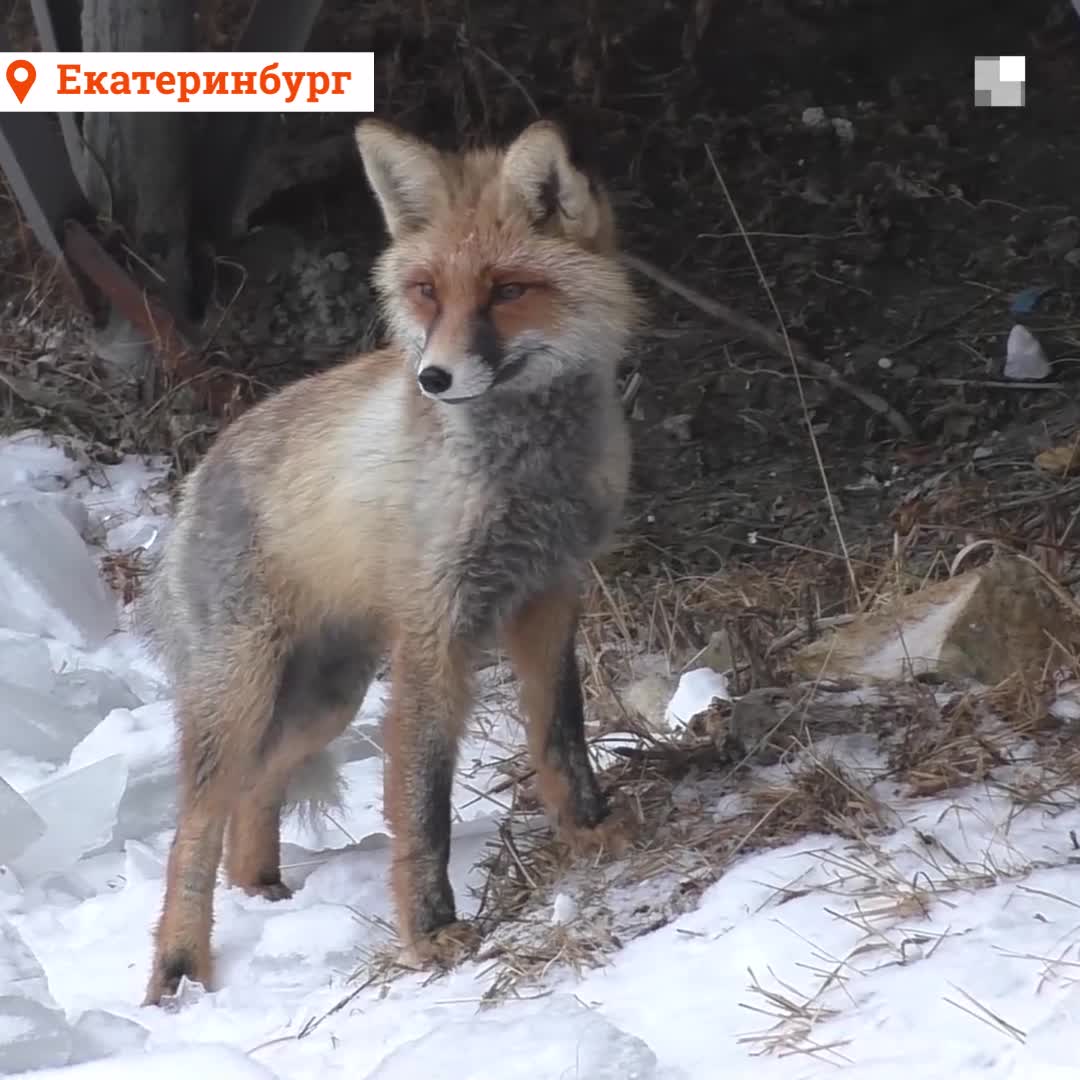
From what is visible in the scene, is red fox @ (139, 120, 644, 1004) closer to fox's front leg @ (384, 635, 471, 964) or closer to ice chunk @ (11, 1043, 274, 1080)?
fox's front leg @ (384, 635, 471, 964)

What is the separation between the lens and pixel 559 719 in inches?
156

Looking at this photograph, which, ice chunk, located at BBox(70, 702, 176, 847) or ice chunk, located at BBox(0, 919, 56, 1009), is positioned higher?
ice chunk, located at BBox(0, 919, 56, 1009)

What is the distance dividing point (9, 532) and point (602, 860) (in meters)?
3.16

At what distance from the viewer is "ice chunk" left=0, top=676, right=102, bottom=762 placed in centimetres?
501

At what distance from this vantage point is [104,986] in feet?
12.9

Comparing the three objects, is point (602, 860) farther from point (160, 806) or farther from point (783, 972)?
point (160, 806)

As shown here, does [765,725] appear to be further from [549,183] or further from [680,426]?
[680,426]

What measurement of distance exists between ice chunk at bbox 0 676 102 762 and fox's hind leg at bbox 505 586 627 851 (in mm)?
1814

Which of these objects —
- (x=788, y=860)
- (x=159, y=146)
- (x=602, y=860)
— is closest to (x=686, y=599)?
(x=602, y=860)

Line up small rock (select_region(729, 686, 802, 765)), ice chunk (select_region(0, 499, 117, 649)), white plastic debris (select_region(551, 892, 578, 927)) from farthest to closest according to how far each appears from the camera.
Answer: ice chunk (select_region(0, 499, 117, 649)), small rock (select_region(729, 686, 802, 765)), white plastic debris (select_region(551, 892, 578, 927))

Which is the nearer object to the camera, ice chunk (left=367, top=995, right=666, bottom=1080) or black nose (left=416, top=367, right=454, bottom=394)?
ice chunk (left=367, top=995, right=666, bottom=1080)

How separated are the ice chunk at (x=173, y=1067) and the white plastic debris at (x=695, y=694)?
184 centimetres

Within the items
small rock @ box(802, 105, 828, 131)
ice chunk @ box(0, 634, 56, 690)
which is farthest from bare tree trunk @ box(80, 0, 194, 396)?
small rock @ box(802, 105, 828, 131)
